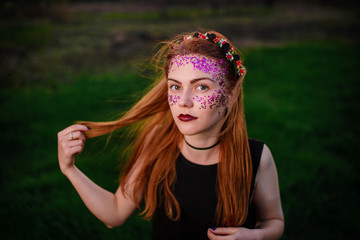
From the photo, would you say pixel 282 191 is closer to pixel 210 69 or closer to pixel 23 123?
pixel 210 69

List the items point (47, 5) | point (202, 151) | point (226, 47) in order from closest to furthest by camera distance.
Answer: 1. point (226, 47)
2. point (202, 151)
3. point (47, 5)

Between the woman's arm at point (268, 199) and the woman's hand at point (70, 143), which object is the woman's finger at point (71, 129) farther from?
the woman's arm at point (268, 199)

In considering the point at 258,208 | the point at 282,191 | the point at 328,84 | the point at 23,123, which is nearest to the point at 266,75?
the point at 328,84

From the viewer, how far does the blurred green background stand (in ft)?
9.75

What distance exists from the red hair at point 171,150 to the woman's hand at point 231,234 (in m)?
0.11

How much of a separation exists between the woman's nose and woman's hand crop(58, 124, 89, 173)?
514 mm

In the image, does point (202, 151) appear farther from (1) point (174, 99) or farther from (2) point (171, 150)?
(1) point (174, 99)

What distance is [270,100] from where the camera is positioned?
5758 millimetres

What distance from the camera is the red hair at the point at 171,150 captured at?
5.55ft

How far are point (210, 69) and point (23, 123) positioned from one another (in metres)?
3.94

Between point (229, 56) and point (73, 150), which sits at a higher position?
point (229, 56)

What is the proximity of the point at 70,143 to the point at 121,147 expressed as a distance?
0.85m

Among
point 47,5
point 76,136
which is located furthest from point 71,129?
point 47,5

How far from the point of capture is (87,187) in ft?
5.36
